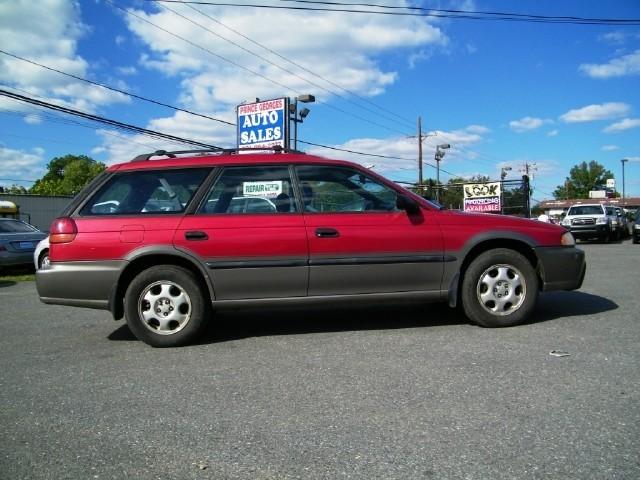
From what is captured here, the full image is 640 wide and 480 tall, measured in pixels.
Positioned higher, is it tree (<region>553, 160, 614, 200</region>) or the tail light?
tree (<region>553, 160, 614, 200</region>)

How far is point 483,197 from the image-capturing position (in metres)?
20.6

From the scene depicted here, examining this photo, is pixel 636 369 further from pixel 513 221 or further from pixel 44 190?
pixel 44 190

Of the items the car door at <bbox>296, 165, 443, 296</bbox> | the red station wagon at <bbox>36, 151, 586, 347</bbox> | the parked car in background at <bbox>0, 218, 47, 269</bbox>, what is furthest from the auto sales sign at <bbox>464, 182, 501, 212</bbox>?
the car door at <bbox>296, 165, 443, 296</bbox>

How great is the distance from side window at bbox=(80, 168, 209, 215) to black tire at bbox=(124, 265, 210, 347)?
608 mm

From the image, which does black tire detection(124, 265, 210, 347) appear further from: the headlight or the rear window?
the rear window

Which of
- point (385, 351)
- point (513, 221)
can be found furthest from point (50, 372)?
point (513, 221)

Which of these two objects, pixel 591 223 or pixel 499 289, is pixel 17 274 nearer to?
pixel 499 289

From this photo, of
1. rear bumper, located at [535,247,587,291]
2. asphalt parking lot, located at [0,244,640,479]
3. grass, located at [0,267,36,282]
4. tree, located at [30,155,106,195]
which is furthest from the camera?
tree, located at [30,155,106,195]

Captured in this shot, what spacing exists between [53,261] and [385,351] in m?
3.11

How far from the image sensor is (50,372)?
4.22 m

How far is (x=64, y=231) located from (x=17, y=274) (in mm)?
9849

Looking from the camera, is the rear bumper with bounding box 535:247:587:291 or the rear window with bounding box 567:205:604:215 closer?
the rear bumper with bounding box 535:247:587:291

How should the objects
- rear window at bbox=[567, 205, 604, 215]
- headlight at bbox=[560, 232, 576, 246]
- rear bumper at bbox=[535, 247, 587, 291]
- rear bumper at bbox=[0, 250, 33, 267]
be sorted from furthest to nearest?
rear window at bbox=[567, 205, 604, 215] < rear bumper at bbox=[0, 250, 33, 267] < headlight at bbox=[560, 232, 576, 246] < rear bumper at bbox=[535, 247, 587, 291]

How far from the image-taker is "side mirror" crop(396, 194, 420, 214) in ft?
16.3
